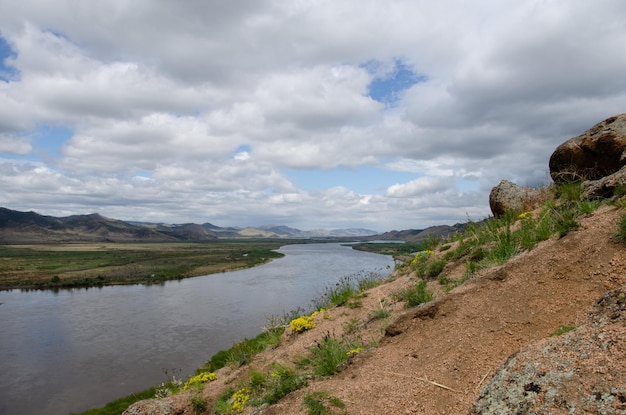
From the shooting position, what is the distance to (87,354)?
30750mm

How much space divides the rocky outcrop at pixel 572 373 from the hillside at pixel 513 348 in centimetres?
1

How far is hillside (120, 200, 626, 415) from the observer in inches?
156

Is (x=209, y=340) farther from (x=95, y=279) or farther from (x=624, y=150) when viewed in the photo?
(x=95, y=279)

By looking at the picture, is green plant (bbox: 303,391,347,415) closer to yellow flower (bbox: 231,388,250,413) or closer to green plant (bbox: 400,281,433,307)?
yellow flower (bbox: 231,388,250,413)

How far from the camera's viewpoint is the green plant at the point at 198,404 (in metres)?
10.5

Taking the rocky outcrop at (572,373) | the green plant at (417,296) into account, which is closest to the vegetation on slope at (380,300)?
the green plant at (417,296)

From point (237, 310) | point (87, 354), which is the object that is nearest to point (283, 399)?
point (87, 354)

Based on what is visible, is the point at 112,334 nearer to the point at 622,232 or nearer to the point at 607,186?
the point at 607,186

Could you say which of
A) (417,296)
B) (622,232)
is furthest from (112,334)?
(622,232)

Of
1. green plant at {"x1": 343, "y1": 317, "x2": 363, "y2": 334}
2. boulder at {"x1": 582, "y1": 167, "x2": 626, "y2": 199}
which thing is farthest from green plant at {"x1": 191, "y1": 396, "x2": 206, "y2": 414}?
boulder at {"x1": 582, "y1": 167, "x2": 626, "y2": 199}

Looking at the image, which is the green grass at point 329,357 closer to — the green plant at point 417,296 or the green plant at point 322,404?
the green plant at point 322,404

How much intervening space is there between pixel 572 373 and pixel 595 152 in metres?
9.67

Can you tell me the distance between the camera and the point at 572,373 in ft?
13.0

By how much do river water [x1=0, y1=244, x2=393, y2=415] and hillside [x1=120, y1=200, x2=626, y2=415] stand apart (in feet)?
30.3
